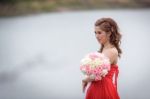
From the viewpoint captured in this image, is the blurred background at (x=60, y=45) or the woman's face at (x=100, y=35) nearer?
the woman's face at (x=100, y=35)

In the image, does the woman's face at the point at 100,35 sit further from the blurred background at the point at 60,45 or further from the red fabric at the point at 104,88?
the blurred background at the point at 60,45

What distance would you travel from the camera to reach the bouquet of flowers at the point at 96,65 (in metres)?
2.59

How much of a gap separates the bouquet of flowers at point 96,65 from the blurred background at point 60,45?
10.4ft

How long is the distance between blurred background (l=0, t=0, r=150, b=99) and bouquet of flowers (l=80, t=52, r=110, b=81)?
3.16 m

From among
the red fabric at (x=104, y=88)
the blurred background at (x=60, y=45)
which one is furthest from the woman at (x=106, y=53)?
the blurred background at (x=60, y=45)

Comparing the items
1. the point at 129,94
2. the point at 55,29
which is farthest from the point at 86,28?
the point at 129,94

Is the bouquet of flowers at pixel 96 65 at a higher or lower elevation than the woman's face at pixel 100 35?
lower

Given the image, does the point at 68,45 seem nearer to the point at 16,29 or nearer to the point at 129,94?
the point at 16,29

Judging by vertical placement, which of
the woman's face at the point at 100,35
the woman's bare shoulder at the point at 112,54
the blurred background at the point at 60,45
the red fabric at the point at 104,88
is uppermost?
the blurred background at the point at 60,45

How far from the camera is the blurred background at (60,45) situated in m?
6.29

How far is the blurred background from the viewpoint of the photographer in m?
6.29

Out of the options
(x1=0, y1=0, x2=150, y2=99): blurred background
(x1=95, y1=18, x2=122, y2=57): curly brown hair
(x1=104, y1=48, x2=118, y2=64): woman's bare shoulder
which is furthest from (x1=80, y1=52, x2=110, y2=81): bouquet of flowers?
(x1=0, y1=0, x2=150, y2=99): blurred background

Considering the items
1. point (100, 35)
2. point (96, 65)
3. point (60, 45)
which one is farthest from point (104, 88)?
point (60, 45)

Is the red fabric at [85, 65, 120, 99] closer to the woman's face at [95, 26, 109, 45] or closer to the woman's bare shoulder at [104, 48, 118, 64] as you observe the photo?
the woman's bare shoulder at [104, 48, 118, 64]
